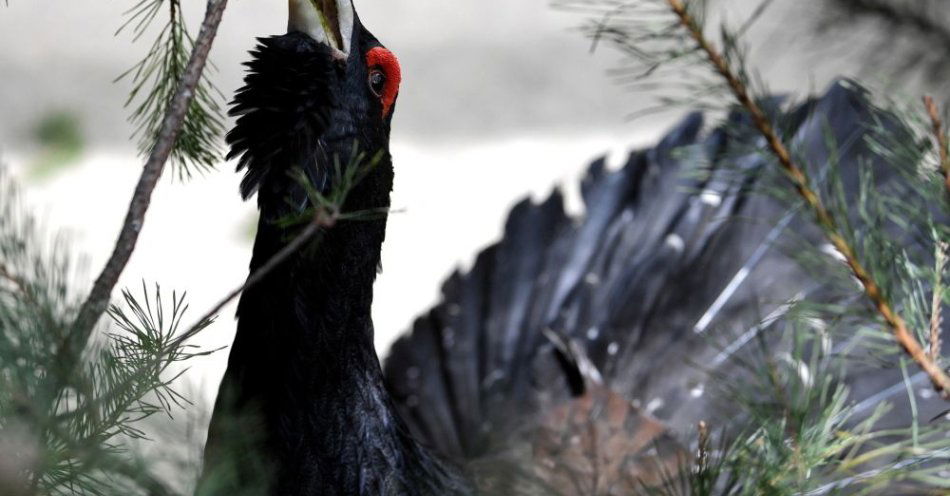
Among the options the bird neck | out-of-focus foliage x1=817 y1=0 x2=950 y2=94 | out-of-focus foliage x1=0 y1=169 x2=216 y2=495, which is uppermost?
out-of-focus foliage x1=0 y1=169 x2=216 y2=495

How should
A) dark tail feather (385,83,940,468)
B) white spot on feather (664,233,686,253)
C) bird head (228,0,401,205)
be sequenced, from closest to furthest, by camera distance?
1. bird head (228,0,401,205)
2. dark tail feather (385,83,940,468)
3. white spot on feather (664,233,686,253)

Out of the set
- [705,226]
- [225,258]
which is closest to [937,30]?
[705,226]

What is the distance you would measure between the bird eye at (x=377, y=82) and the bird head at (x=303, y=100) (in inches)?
0.8

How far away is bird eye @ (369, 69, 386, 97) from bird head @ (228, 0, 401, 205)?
20 millimetres

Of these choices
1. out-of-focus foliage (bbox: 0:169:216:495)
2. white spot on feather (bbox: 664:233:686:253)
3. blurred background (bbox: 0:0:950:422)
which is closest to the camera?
out-of-focus foliage (bbox: 0:169:216:495)

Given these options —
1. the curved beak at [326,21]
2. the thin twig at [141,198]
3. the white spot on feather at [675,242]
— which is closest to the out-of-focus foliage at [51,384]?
the thin twig at [141,198]

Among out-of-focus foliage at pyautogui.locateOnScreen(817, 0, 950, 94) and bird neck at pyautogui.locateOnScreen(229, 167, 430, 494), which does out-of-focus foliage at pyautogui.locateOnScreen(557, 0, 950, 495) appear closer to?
bird neck at pyautogui.locateOnScreen(229, 167, 430, 494)

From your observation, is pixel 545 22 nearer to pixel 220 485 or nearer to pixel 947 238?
pixel 947 238

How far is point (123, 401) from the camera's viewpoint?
0.56m

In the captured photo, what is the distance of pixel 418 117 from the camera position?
10.3 feet

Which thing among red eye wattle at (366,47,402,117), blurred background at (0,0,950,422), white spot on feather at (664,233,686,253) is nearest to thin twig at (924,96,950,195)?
red eye wattle at (366,47,402,117)

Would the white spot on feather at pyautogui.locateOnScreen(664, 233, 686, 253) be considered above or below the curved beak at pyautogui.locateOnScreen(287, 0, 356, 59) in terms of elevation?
below

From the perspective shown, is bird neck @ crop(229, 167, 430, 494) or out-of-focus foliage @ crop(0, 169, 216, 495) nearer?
out-of-focus foliage @ crop(0, 169, 216, 495)

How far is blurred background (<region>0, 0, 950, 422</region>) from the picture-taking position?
2.50 m
